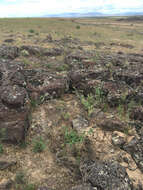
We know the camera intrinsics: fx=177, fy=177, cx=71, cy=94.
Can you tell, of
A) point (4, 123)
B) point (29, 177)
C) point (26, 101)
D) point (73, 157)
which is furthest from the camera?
point (26, 101)

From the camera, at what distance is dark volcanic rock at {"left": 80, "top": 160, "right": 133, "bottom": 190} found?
311 cm

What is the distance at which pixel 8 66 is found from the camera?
21.8 feet

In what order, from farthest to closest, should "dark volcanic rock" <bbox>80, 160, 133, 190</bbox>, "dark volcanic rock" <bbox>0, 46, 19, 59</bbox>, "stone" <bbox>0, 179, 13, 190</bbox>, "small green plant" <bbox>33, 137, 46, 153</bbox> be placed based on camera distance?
1. "dark volcanic rock" <bbox>0, 46, 19, 59</bbox>
2. "small green plant" <bbox>33, 137, 46, 153</bbox>
3. "stone" <bbox>0, 179, 13, 190</bbox>
4. "dark volcanic rock" <bbox>80, 160, 133, 190</bbox>

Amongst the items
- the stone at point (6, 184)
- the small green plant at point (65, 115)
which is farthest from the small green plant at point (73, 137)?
the stone at point (6, 184)

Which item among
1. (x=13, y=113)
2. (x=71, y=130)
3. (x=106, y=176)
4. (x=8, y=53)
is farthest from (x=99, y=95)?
(x=8, y=53)

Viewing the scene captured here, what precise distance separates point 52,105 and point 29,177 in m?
2.47

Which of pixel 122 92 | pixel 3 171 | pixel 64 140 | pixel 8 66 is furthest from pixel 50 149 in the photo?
pixel 8 66

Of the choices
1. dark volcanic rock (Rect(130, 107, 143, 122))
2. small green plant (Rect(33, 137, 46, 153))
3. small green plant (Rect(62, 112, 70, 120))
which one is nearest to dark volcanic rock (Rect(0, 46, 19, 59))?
small green plant (Rect(62, 112, 70, 120))

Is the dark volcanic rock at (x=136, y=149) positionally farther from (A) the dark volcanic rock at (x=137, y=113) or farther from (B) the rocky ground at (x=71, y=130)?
(A) the dark volcanic rock at (x=137, y=113)

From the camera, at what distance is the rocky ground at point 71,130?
3.56 m

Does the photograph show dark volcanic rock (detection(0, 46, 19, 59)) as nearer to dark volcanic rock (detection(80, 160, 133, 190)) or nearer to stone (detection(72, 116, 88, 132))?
stone (detection(72, 116, 88, 132))

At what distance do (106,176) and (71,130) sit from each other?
175cm

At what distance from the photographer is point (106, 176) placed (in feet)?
10.6

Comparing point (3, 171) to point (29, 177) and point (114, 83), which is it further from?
point (114, 83)
